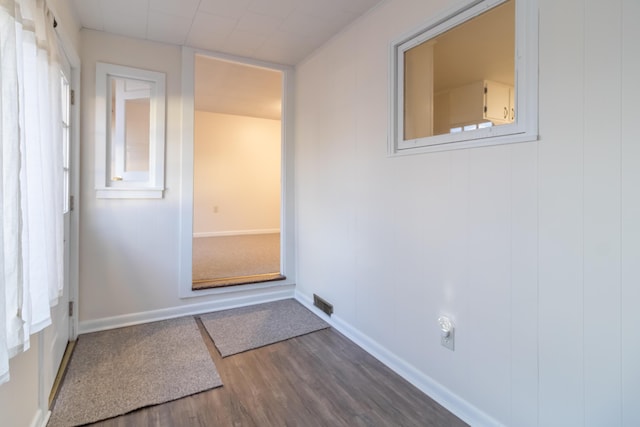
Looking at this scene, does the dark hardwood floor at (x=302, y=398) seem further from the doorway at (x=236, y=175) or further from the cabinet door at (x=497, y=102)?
the doorway at (x=236, y=175)

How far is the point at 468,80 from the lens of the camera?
2.12 m

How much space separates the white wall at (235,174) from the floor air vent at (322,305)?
4181 millimetres

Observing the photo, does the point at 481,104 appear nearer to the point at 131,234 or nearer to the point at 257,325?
the point at 257,325

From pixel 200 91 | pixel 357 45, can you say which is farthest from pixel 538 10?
pixel 200 91

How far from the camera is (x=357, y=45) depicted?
2494mm

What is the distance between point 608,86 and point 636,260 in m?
0.61

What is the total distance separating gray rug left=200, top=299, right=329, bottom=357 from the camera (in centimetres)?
252

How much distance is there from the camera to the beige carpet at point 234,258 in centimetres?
377

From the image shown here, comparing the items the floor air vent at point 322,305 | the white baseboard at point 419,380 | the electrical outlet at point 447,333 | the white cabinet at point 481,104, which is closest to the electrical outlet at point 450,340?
the electrical outlet at point 447,333

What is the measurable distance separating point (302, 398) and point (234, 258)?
3.16m

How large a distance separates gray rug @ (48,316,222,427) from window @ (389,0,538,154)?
1937 millimetres

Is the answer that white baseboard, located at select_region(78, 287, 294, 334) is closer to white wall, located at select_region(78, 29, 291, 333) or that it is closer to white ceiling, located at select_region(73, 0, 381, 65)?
white wall, located at select_region(78, 29, 291, 333)

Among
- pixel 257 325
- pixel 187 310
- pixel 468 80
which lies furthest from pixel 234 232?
pixel 468 80

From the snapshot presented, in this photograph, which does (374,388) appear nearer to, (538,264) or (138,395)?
(538,264)
